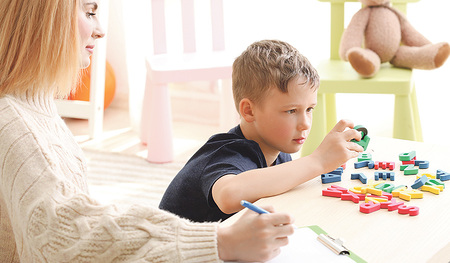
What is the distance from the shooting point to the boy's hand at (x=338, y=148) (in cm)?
115

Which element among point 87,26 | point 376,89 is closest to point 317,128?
point 376,89

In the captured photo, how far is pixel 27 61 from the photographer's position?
915 millimetres

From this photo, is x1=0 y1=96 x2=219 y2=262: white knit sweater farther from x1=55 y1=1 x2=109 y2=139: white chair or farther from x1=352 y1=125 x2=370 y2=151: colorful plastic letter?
x1=55 y1=1 x2=109 y2=139: white chair

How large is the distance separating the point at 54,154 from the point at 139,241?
0.65 ft

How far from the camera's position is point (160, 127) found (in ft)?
8.66

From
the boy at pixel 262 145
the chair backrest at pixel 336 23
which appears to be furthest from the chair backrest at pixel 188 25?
the boy at pixel 262 145

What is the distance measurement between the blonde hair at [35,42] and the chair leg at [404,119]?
1.49 m

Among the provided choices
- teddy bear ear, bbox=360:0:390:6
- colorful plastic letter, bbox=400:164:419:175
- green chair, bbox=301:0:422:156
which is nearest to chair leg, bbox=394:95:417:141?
green chair, bbox=301:0:422:156

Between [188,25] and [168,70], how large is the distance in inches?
14.3

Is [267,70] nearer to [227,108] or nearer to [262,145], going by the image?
[262,145]

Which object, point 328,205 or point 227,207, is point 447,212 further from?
point 227,207

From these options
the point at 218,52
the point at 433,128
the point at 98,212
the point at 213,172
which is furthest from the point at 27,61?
the point at 433,128

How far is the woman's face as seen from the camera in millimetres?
966

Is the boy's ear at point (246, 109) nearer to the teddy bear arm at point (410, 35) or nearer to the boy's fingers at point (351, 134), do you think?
the boy's fingers at point (351, 134)
